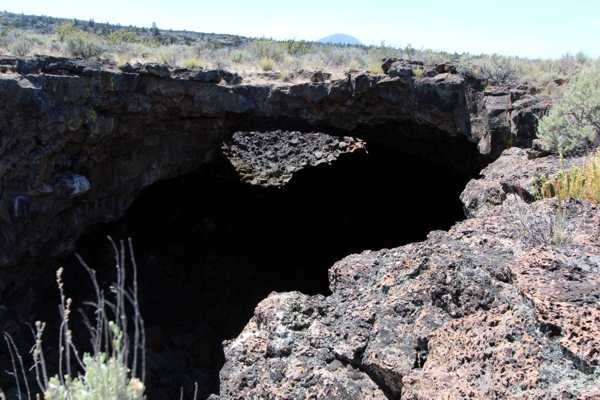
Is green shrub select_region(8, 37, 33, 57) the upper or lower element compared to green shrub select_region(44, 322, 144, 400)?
upper

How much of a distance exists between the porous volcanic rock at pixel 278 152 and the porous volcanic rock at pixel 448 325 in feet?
31.7

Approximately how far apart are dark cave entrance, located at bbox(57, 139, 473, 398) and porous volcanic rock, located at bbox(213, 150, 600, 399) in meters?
5.49

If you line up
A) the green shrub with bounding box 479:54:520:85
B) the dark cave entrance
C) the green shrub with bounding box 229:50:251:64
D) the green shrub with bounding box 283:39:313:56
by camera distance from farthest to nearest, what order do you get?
the green shrub with bounding box 283:39:313:56
the green shrub with bounding box 229:50:251:64
the dark cave entrance
the green shrub with bounding box 479:54:520:85

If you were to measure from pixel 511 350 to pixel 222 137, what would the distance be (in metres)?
8.14

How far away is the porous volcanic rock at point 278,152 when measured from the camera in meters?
13.6

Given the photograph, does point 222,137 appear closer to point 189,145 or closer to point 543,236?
point 189,145

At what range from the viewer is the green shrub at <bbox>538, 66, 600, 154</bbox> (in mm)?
5773

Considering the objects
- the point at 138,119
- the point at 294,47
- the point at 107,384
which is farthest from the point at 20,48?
the point at 107,384

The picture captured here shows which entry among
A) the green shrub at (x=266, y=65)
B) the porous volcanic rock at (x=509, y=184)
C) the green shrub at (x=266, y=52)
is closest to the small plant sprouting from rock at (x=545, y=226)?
the porous volcanic rock at (x=509, y=184)

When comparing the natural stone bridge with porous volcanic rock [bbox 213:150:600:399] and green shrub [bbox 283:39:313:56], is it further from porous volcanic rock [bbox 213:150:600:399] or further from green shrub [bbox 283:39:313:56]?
porous volcanic rock [bbox 213:150:600:399]

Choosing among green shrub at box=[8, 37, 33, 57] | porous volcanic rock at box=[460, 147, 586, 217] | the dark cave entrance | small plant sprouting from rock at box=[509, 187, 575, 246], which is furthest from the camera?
the dark cave entrance

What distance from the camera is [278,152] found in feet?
47.6

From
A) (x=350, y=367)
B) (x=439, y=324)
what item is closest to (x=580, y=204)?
(x=439, y=324)

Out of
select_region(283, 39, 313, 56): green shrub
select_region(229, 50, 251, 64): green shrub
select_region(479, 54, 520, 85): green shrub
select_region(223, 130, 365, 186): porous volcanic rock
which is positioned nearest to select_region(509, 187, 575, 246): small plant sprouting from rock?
select_region(479, 54, 520, 85): green shrub
